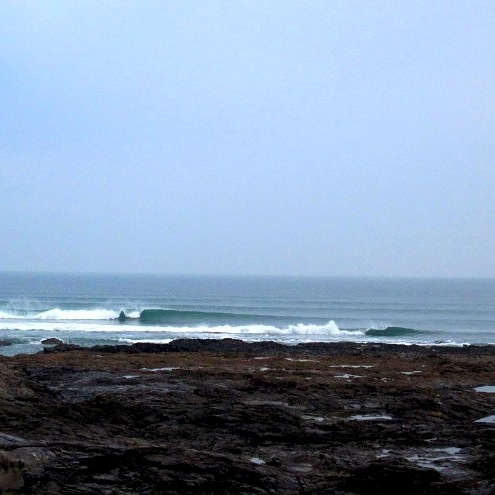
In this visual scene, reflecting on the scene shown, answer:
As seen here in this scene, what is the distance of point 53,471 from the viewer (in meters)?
12.2

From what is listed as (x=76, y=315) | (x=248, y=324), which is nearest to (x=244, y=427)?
(x=248, y=324)

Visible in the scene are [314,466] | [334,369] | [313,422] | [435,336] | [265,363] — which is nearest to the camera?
[314,466]

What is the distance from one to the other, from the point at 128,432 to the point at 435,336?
44209 millimetres

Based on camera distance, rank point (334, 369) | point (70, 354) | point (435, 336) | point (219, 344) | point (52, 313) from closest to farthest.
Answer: point (334, 369)
point (70, 354)
point (219, 344)
point (435, 336)
point (52, 313)

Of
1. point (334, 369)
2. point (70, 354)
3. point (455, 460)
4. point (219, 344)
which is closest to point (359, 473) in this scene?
point (455, 460)

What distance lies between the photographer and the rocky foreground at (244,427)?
1251cm

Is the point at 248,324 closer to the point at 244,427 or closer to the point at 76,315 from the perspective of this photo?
the point at 76,315

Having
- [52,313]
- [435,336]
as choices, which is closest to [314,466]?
[435,336]

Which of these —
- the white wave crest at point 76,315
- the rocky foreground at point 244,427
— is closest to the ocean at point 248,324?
the white wave crest at point 76,315

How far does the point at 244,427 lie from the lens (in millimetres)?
17359

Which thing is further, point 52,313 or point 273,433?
point 52,313

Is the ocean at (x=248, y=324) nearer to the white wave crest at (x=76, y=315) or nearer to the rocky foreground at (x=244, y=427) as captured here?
the white wave crest at (x=76, y=315)

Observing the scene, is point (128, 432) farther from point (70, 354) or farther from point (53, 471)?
point (70, 354)

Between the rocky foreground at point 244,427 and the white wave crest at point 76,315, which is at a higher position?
the rocky foreground at point 244,427
